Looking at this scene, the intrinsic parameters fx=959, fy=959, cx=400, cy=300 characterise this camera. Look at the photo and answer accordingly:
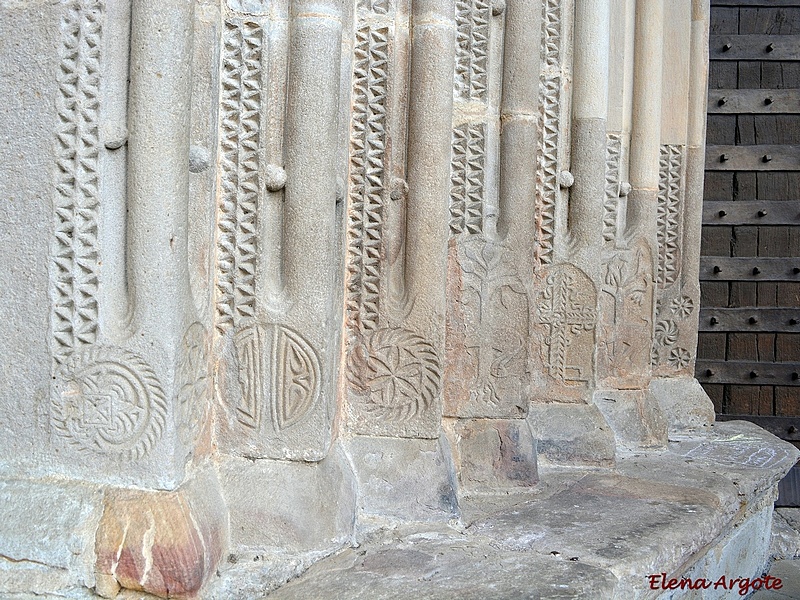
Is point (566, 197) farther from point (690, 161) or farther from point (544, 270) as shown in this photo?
point (690, 161)

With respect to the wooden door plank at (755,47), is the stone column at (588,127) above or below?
below

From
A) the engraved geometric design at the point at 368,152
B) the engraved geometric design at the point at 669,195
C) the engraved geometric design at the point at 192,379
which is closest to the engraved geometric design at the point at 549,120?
the engraved geometric design at the point at 368,152

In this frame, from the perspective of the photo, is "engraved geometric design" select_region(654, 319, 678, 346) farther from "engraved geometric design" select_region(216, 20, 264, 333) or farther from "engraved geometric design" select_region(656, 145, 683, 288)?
"engraved geometric design" select_region(216, 20, 264, 333)

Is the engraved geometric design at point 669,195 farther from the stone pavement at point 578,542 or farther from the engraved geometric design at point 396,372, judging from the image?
the engraved geometric design at point 396,372

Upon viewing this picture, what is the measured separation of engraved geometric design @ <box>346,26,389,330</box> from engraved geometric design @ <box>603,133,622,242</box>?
1.48m

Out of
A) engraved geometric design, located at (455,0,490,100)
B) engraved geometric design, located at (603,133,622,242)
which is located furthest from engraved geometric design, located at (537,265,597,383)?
engraved geometric design, located at (455,0,490,100)

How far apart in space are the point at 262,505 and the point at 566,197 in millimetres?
1775

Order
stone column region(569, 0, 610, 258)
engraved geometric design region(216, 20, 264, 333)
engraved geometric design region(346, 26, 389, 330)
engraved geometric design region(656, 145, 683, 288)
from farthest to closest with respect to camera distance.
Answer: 1. engraved geometric design region(656, 145, 683, 288)
2. stone column region(569, 0, 610, 258)
3. engraved geometric design region(346, 26, 389, 330)
4. engraved geometric design region(216, 20, 264, 333)

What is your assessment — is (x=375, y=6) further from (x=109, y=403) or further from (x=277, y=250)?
(x=109, y=403)

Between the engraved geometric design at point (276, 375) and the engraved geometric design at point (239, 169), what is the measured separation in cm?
6

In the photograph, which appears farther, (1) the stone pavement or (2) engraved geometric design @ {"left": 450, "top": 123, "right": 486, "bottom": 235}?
(2) engraved geometric design @ {"left": 450, "top": 123, "right": 486, "bottom": 235}

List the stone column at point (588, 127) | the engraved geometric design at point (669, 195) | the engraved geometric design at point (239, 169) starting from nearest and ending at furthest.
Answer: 1. the engraved geometric design at point (239, 169)
2. the stone column at point (588, 127)
3. the engraved geometric design at point (669, 195)

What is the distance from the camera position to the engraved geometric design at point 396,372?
2525 millimetres

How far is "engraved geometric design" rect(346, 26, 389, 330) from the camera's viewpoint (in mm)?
2498
